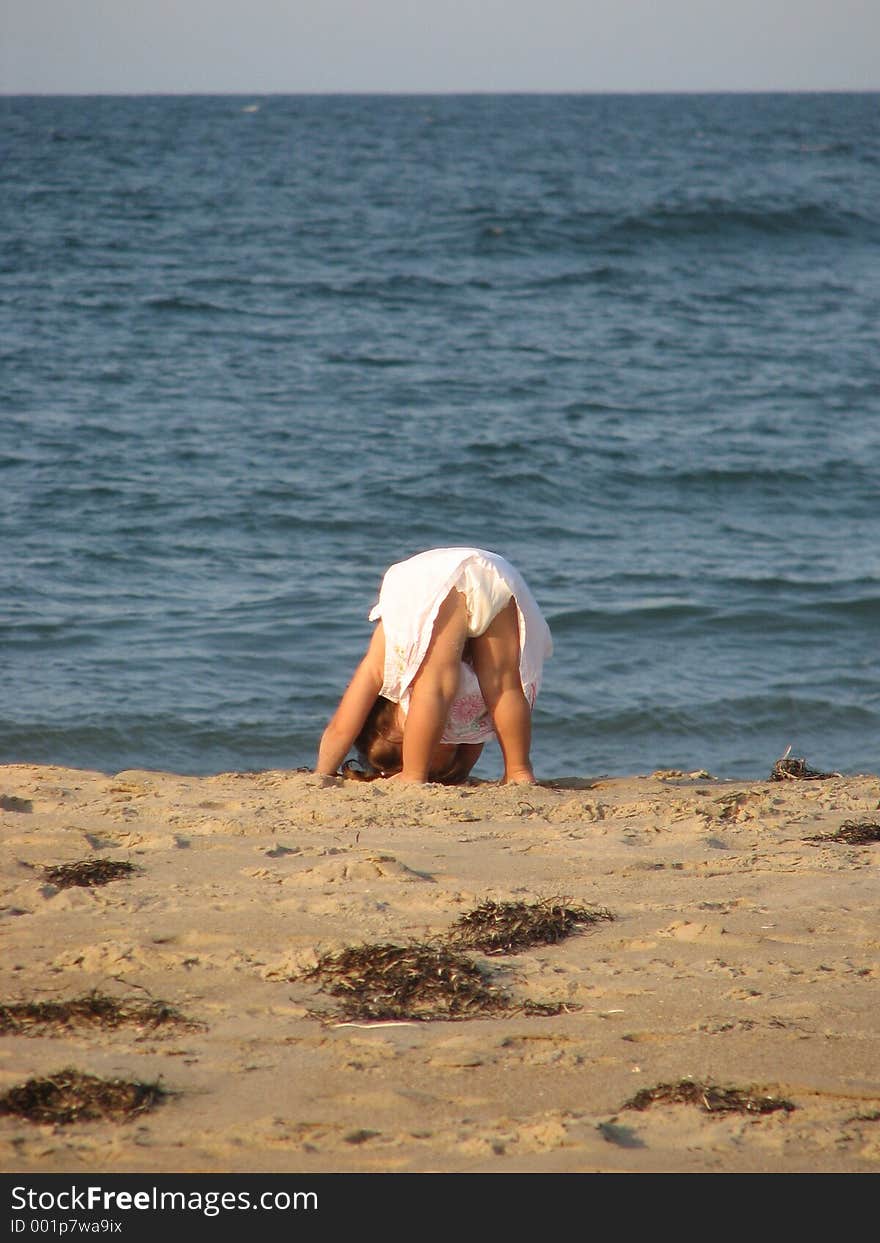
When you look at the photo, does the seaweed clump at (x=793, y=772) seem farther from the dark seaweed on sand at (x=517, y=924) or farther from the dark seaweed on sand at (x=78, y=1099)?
the dark seaweed on sand at (x=78, y=1099)

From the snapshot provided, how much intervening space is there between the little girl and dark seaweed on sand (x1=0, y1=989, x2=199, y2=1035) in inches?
78.9

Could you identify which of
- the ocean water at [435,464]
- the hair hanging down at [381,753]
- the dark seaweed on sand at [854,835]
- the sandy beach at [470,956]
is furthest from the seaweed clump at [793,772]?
the hair hanging down at [381,753]

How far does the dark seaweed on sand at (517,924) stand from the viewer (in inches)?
117

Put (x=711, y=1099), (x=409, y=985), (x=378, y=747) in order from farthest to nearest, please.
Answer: (x=378, y=747) → (x=409, y=985) → (x=711, y=1099)

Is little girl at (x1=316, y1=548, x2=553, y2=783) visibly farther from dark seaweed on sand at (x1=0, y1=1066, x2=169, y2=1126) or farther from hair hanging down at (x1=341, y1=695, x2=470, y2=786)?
dark seaweed on sand at (x1=0, y1=1066, x2=169, y2=1126)

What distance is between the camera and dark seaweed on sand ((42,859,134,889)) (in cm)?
326

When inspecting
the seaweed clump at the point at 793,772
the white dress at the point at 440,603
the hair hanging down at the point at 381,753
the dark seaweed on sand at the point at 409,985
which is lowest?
the seaweed clump at the point at 793,772

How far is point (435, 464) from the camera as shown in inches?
434

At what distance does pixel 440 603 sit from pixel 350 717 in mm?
590

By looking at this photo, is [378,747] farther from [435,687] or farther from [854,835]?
[854,835]

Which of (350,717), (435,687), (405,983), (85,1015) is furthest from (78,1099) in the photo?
(350,717)

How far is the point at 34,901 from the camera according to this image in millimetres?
3135

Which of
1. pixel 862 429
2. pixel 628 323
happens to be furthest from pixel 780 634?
pixel 628 323

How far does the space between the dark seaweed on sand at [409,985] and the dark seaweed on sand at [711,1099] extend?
14.0 inches
